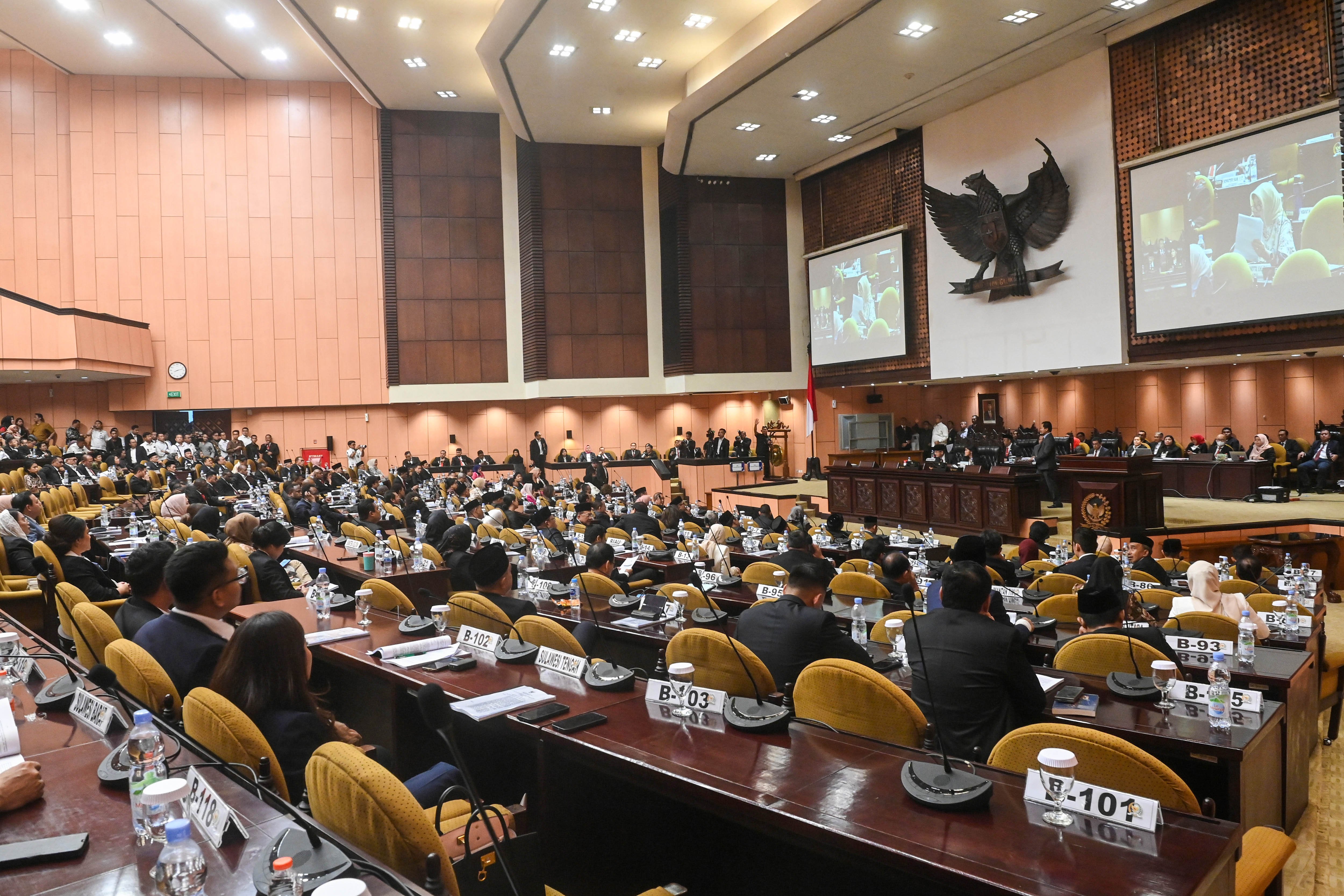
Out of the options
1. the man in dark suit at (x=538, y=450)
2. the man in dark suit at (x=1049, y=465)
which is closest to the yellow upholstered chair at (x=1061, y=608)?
the man in dark suit at (x=1049, y=465)

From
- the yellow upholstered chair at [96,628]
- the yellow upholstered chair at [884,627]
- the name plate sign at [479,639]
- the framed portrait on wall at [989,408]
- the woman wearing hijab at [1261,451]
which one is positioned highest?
the framed portrait on wall at [989,408]

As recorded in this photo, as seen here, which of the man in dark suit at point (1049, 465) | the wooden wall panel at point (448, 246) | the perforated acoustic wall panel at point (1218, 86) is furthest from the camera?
the wooden wall panel at point (448, 246)

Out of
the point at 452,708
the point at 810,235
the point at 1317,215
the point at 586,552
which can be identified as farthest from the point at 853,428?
the point at 452,708

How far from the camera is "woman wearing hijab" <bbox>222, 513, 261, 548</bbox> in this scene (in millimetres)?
5934

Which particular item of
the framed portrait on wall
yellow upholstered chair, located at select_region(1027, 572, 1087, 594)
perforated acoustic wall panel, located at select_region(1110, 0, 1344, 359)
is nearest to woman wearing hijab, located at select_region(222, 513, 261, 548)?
yellow upholstered chair, located at select_region(1027, 572, 1087, 594)

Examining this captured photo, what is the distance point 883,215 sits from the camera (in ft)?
56.6

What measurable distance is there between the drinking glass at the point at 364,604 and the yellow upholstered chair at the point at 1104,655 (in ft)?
9.99

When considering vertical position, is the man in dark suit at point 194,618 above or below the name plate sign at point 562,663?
above

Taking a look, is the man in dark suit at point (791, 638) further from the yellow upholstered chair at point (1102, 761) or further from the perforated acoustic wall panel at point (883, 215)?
the perforated acoustic wall panel at point (883, 215)

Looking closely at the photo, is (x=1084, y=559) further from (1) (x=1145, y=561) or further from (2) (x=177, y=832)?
(2) (x=177, y=832)

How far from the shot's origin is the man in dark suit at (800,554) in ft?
15.3

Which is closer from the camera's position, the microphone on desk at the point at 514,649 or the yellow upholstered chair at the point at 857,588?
the microphone on desk at the point at 514,649

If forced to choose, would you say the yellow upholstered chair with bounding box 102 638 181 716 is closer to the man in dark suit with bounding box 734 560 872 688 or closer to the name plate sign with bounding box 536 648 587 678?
the name plate sign with bounding box 536 648 587 678

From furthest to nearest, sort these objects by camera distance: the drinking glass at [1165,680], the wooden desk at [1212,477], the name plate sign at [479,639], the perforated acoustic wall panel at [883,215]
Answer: the perforated acoustic wall panel at [883,215], the wooden desk at [1212,477], the name plate sign at [479,639], the drinking glass at [1165,680]
